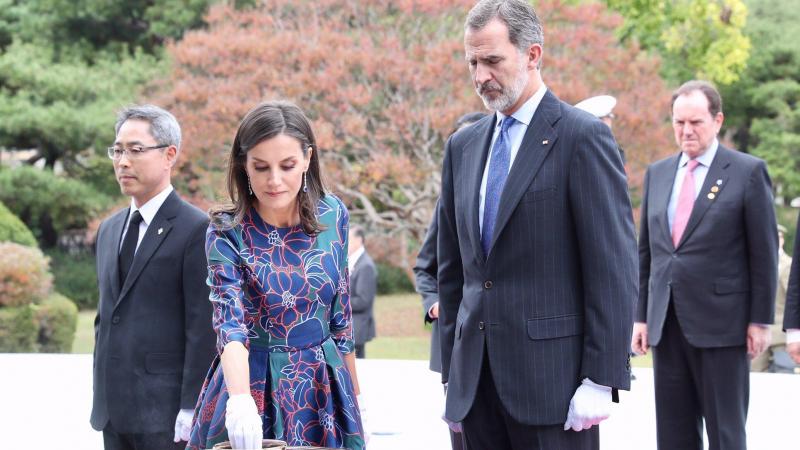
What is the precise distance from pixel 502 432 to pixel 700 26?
12.7 metres

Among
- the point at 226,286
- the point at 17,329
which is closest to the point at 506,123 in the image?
the point at 226,286

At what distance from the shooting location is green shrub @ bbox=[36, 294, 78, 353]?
1291cm

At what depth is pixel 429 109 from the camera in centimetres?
1408

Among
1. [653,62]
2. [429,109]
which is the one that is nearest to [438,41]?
[429,109]

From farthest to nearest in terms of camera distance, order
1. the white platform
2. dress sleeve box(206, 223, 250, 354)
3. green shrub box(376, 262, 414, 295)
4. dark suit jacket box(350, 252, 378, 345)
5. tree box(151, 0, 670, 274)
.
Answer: green shrub box(376, 262, 414, 295), tree box(151, 0, 670, 274), dark suit jacket box(350, 252, 378, 345), the white platform, dress sleeve box(206, 223, 250, 354)

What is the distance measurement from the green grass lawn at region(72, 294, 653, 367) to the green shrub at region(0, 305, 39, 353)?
2.46 metres

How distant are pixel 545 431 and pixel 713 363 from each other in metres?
2.16

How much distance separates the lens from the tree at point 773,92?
1986cm

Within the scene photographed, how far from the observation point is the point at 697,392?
5125 millimetres

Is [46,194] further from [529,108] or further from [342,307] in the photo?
[529,108]

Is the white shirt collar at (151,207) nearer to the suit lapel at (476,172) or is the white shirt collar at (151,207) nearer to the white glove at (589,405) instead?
the suit lapel at (476,172)

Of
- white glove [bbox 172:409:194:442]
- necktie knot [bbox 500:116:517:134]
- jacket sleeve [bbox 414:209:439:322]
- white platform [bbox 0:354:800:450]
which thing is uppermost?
necktie knot [bbox 500:116:517:134]

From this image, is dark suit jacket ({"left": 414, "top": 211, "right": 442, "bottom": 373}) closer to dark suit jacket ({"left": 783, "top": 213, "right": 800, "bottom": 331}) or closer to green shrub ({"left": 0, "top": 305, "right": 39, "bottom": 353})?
dark suit jacket ({"left": 783, "top": 213, "right": 800, "bottom": 331})

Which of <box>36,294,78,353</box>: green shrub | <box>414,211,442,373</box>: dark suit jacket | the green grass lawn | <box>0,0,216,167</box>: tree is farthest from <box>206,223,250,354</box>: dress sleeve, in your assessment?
<box>0,0,216,167</box>: tree
